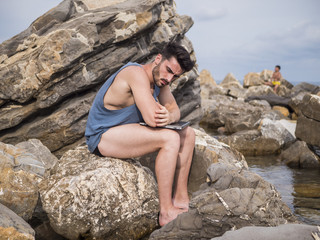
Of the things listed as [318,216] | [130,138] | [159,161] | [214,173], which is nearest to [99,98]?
[130,138]

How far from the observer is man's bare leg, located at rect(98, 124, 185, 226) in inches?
178

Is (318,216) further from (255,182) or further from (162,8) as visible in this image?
(162,8)

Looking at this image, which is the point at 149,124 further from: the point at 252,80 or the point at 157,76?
the point at 252,80

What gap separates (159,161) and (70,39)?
14.9 ft

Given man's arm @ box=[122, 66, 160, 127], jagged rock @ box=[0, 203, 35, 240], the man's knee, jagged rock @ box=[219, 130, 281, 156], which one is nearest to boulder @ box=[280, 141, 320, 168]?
jagged rock @ box=[219, 130, 281, 156]

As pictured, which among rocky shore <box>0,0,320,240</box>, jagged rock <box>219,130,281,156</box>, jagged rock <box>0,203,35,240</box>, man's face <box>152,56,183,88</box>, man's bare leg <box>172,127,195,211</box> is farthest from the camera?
jagged rock <box>219,130,281,156</box>

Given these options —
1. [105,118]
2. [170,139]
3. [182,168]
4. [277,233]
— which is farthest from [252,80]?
[277,233]

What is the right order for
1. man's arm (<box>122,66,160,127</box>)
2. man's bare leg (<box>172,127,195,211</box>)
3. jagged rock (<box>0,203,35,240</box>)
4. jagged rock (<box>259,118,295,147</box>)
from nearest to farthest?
jagged rock (<box>0,203,35,240</box>) → man's arm (<box>122,66,160,127</box>) → man's bare leg (<box>172,127,195,211</box>) → jagged rock (<box>259,118,295,147</box>)

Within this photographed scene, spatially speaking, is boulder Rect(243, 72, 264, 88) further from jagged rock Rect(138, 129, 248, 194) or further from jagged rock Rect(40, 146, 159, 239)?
jagged rock Rect(40, 146, 159, 239)

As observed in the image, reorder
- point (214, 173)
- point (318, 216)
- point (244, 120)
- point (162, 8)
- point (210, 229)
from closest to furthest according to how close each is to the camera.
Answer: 1. point (210, 229)
2. point (214, 173)
3. point (318, 216)
4. point (162, 8)
5. point (244, 120)

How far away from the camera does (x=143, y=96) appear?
177 inches

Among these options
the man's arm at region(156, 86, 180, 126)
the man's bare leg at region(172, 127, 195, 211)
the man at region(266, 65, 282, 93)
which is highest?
the man's arm at region(156, 86, 180, 126)

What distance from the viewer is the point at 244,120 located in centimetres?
1645

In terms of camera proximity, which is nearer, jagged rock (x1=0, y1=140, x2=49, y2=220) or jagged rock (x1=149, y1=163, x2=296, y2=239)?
jagged rock (x1=149, y1=163, x2=296, y2=239)
